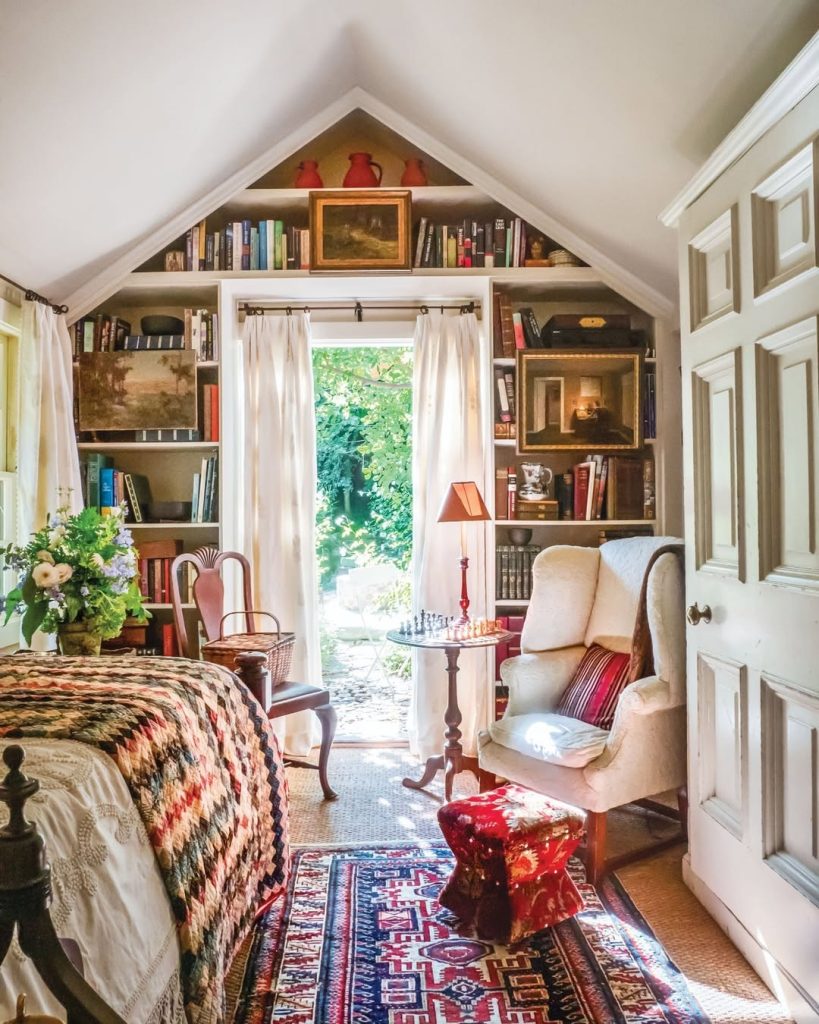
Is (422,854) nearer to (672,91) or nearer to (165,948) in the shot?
(165,948)

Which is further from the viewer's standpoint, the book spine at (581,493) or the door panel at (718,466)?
the book spine at (581,493)

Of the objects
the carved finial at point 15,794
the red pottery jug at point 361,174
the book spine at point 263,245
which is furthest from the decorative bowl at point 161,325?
the carved finial at point 15,794

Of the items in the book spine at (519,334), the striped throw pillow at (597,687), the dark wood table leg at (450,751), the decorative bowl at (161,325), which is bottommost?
the dark wood table leg at (450,751)

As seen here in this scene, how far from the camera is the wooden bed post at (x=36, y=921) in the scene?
73 centimetres

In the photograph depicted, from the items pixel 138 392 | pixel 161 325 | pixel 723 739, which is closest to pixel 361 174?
pixel 161 325

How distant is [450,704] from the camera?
3582 millimetres

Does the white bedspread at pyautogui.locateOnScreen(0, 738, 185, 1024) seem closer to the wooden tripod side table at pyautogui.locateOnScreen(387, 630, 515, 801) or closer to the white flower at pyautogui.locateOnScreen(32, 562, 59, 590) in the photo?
the white flower at pyautogui.locateOnScreen(32, 562, 59, 590)

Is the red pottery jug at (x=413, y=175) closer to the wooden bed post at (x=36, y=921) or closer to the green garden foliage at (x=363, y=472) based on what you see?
the green garden foliage at (x=363, y=472)

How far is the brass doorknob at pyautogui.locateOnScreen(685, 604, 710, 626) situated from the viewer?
96.2 inches

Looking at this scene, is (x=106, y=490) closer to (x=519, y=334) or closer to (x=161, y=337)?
(x=161, y=337)

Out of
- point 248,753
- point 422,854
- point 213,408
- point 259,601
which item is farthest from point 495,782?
point 213,408

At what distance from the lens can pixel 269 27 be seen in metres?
3.20

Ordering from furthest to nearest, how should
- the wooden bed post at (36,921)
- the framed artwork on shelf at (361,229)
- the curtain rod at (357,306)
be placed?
the curtain rod at (357,306) < the framed artwork on shelf at (361,229) < the wooden bed post at (36,921)

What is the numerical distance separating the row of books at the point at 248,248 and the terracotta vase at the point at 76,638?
2092mm
